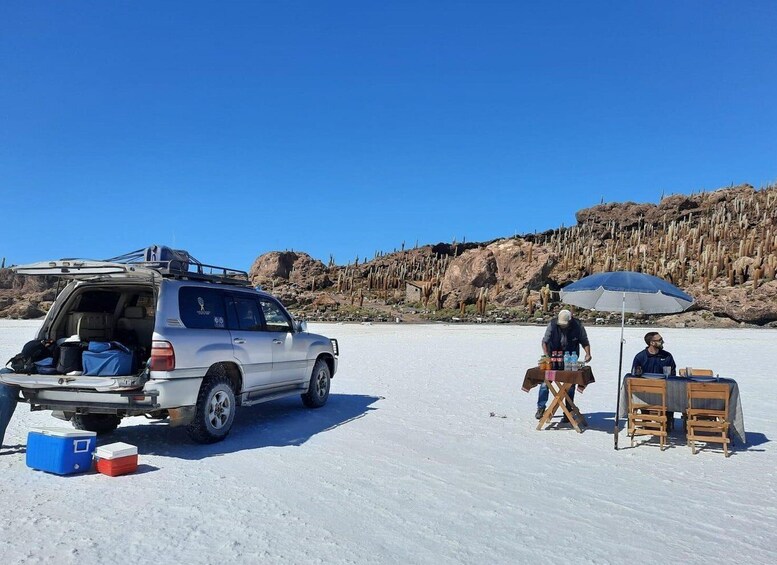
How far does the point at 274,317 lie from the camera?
9.65 m

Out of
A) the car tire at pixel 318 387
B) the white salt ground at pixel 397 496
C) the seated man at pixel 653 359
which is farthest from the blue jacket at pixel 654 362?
the car tire at pixel 318 387

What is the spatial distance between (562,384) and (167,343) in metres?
5.40

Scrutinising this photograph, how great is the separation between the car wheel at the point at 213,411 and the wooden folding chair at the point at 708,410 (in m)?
5.76

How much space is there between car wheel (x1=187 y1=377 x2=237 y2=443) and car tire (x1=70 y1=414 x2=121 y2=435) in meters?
1.52

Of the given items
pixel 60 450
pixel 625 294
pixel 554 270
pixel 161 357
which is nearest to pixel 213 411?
pixel 161 357

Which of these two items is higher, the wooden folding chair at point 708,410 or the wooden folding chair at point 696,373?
the wooden folding chair at point 696,373

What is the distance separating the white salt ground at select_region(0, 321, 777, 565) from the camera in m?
4.45

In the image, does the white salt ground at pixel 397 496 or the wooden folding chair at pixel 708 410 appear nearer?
the white salt ground at pixel 397 496

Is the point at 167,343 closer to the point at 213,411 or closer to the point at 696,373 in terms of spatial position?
the point at 213,411

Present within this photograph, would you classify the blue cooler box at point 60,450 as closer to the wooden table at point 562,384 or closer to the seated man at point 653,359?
the wooden table at point 562,384

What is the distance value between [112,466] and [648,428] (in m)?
6.73

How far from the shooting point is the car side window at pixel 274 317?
943 cm

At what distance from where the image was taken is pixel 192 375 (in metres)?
7.20

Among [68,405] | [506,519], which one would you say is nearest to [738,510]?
[506,519]
